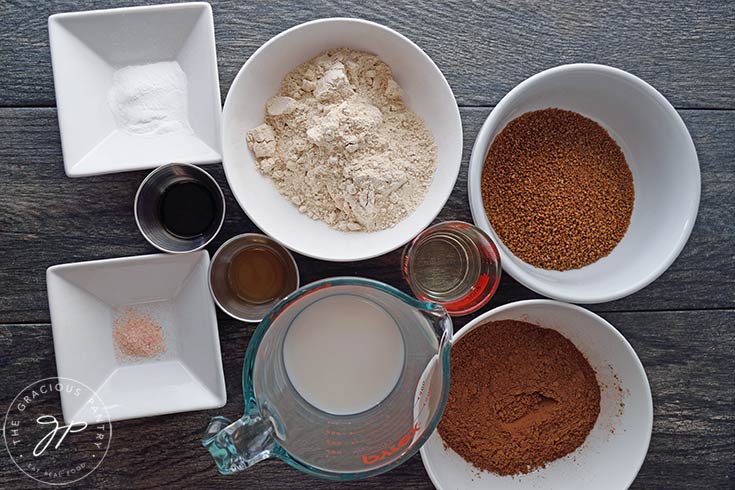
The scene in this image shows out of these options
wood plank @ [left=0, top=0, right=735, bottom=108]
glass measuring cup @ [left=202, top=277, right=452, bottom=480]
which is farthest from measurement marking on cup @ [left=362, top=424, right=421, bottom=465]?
wood plank @ [left=0, top=0, right=735, bottom=108]

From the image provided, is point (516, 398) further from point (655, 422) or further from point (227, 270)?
point (227, 270)

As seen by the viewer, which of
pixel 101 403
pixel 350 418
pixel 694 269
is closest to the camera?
pixel 350 418

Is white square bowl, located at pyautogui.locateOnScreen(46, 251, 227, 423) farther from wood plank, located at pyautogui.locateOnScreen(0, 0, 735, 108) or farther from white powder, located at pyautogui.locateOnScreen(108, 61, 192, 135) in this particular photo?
wood plank, located at pyautogui.locateOnScreen(0, 0, 735, 108)

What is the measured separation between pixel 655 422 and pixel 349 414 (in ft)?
2.14

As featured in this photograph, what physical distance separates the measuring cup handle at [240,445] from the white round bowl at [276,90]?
0.94 feet

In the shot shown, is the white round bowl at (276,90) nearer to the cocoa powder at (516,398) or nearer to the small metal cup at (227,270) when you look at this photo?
the small metal cup at (227,270)

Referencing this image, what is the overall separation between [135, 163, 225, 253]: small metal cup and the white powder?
7 centimetres

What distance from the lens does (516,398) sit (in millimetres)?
1103

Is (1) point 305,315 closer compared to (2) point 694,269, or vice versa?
(1) point 305,315

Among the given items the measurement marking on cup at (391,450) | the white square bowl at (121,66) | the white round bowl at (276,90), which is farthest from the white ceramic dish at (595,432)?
the white square bowl at (121,66)

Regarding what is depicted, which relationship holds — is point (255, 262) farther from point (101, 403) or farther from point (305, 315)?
point (101, 403)

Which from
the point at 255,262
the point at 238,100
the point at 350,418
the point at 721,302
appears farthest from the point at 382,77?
the point at 721,302

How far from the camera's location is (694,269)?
46.5 inches

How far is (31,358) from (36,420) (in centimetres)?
12
